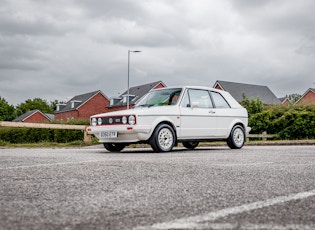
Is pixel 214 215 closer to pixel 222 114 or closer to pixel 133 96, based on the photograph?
pixel 222 114

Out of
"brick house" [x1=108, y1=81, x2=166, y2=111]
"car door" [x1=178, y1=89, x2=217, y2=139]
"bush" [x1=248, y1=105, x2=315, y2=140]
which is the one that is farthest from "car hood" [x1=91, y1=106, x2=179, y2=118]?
"brick house" [x1=108, y1=81, x2=166, y2=111]

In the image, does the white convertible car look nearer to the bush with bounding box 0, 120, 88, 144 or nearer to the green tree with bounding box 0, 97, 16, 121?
the bush with bounding box 0, 120, 88, 144

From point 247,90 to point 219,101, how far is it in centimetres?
5807

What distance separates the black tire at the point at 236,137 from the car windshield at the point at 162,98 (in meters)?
2.11

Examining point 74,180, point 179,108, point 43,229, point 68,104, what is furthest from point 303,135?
point 68,104

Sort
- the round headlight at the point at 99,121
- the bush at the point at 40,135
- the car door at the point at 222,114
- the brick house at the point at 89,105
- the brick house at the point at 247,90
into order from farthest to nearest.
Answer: the brick house at the point at 89,105 < the brick house at the point at 247,90 < the bush at the point at 40,135 < the car door at the point at 222,114 < the round headlight at the point at 99,121

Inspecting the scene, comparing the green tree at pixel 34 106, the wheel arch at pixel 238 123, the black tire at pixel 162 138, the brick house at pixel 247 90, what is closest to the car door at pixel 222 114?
the wheel arch at pixel 238 123

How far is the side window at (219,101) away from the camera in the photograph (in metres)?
11.4

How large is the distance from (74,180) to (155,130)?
18.7 ft

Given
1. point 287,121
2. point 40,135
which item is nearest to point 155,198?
point 40,135

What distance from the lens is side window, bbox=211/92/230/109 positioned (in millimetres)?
11398

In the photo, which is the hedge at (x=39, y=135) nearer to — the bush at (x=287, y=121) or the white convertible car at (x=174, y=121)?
the bush at (x=287, y=121)

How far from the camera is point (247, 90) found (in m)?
68.1

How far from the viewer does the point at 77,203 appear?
9.81ft
